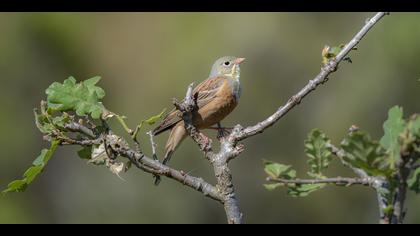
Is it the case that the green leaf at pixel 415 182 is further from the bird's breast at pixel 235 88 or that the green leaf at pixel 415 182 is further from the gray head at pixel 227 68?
the gray head at pixel 227 68

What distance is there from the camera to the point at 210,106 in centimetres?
640

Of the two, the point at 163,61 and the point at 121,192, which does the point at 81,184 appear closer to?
the point at 121,192

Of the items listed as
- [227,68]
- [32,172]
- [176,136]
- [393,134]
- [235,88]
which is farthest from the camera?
[227,68]

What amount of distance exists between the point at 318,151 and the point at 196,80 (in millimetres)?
12614

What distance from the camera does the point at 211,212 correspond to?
14.8 metres

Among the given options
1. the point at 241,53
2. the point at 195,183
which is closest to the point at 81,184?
the point at 241,53

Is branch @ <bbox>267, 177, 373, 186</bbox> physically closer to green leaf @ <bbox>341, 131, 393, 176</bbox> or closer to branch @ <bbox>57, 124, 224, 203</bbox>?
green leaf @ <bbox>341, 131, 393, 176</bbox>

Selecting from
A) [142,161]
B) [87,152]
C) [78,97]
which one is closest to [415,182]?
[142,161]

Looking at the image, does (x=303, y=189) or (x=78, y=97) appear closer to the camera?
(x=303, y=189)

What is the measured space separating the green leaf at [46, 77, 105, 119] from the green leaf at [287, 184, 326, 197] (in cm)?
82

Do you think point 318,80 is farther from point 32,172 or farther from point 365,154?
point 32,172

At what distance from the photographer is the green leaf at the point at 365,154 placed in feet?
6.54

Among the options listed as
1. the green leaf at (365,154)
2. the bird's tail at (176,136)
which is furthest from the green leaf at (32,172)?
the bird's tail at (176,136)
